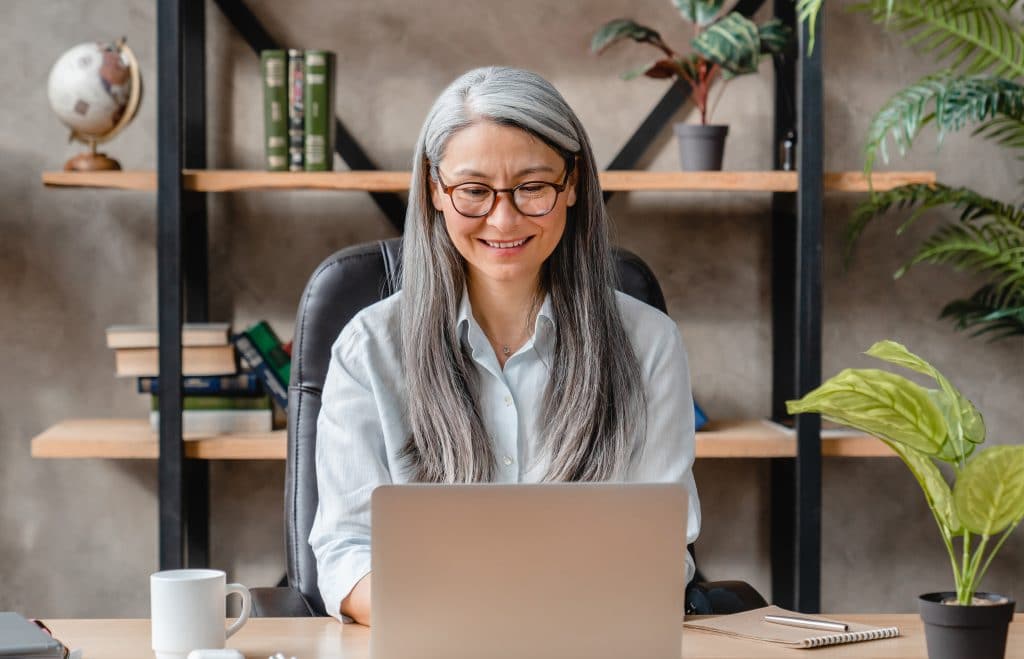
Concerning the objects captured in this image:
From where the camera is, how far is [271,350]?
8.01ft

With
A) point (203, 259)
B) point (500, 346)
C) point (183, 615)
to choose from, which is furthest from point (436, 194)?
point (203, 259)

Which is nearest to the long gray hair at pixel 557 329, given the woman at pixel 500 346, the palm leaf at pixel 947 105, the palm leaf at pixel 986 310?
the woman at pixel 500 346

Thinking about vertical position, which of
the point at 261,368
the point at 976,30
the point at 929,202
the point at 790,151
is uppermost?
the point at 976,30

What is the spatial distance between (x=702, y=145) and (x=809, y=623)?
1.40m

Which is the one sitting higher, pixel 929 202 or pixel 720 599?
pixel 929 202

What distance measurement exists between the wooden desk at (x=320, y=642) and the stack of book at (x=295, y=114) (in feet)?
4.23

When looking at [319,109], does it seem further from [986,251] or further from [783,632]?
[783,632]

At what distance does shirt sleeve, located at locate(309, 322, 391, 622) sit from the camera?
1406 mm

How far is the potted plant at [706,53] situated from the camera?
7.44 ft

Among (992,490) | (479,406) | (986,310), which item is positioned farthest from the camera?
(986,310)

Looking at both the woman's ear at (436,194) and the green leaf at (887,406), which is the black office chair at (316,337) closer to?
the woman's ear at (436,194)

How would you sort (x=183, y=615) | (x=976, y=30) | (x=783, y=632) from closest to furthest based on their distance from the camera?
(x=183, y=615)
(x=783, y=632)
(x=976, y=30)

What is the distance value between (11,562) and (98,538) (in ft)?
0.67

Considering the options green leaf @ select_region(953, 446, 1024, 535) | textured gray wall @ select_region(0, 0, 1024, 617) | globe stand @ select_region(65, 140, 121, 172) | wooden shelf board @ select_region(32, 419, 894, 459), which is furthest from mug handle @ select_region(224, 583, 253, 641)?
textured gray wall @ select_region(0, 0, 1024, 617)
